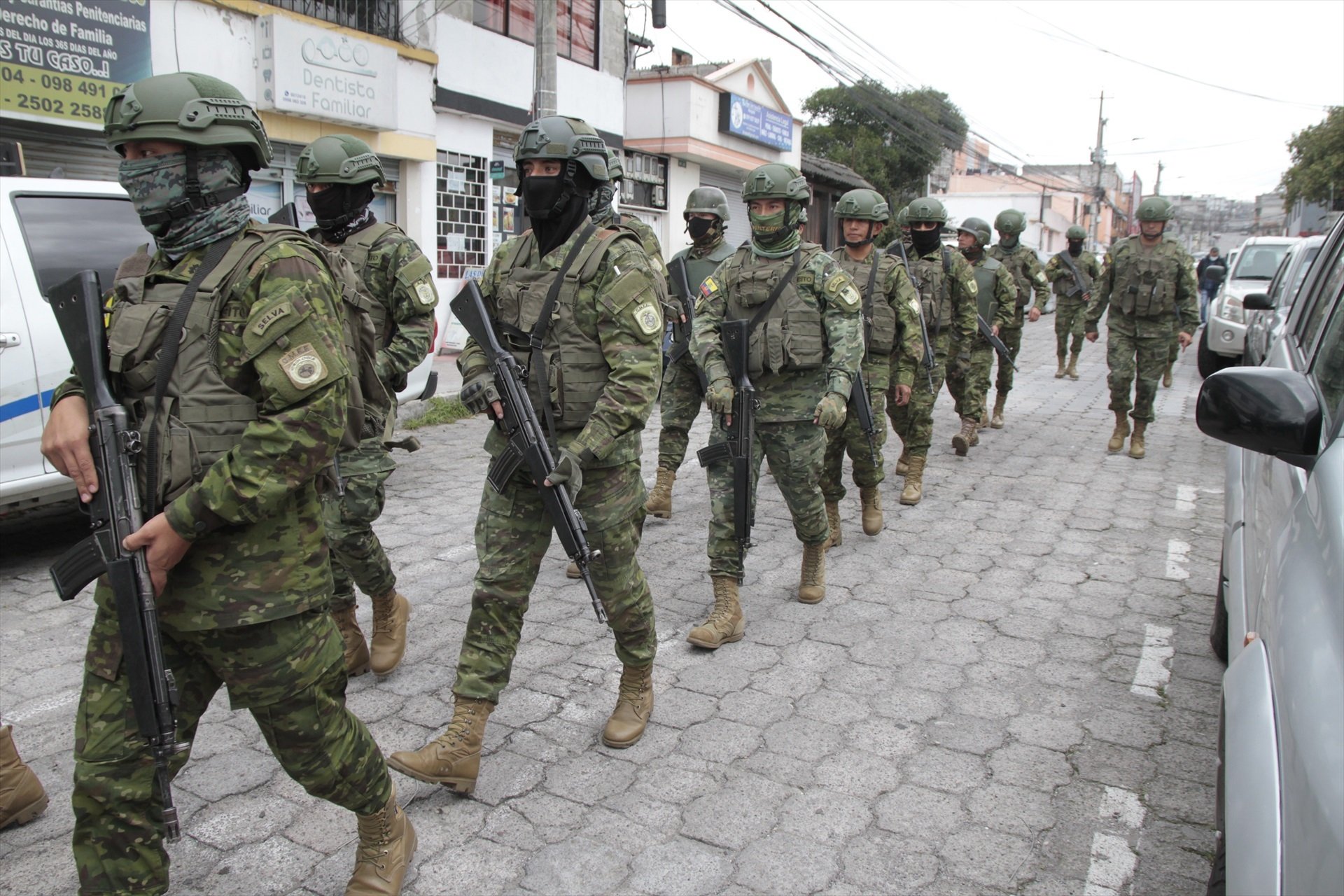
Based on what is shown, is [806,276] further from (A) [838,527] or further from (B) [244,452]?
(B) [244,452]

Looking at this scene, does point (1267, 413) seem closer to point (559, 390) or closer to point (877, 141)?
point (559, 390)

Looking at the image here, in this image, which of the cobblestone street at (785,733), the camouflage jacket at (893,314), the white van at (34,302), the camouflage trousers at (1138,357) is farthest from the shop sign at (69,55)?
the camouflage trousers at (1138,357)

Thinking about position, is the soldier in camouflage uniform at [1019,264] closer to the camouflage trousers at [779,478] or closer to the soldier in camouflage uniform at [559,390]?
the camouflage trousers at [779,478]

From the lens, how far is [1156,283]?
8.03 metres

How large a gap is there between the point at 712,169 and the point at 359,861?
21127mm

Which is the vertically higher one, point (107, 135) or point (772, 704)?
point (107, 135)

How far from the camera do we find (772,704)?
3.84 meters

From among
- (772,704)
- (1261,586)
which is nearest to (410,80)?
(772,704)

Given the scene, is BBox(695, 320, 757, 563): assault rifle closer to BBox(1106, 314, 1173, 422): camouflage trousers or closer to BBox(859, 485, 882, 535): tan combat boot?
BBox(859, 485, 882, 535): tan combat boot

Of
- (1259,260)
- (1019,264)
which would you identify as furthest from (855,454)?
(1259,260)

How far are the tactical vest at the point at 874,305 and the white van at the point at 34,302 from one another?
2.66 m

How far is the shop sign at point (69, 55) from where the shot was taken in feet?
28.3

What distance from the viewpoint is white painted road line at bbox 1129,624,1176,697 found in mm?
4020

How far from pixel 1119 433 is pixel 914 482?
2.64m
